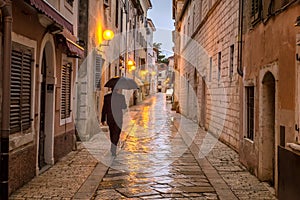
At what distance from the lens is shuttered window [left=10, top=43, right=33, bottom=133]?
6.71 m

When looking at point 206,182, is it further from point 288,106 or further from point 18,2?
point 18,2

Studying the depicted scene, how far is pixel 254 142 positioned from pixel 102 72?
9.49 m

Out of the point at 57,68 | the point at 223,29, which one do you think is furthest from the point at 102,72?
the point at 57,68

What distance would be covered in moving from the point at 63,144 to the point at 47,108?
4.76 ft

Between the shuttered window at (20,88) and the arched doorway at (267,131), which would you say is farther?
the arched doorway at (267,131)

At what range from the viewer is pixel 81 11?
13.6 metres

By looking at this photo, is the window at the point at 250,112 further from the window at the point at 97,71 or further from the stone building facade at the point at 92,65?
the window at the point at 97,71

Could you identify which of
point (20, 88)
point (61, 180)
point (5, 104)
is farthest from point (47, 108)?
point (5, 104)

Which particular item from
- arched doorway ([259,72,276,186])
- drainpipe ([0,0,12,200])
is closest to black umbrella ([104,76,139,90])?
arched doorway ([259,72,276,186])

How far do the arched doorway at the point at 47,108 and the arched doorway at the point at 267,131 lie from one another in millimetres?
4663

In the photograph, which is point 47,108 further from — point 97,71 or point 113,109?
point 97,71

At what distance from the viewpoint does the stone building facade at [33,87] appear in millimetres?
5910

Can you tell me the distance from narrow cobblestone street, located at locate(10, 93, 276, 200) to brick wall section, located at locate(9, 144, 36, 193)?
139 millimetres

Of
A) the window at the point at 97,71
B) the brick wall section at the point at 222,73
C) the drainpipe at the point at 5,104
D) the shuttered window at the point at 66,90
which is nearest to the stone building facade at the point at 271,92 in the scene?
the brick wall section at the point at 222,73
